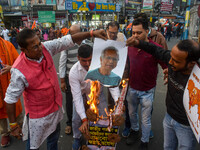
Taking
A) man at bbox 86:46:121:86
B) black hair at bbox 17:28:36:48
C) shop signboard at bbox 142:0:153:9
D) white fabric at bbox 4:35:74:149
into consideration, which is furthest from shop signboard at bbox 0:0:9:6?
man at bbox 86:46:121:86

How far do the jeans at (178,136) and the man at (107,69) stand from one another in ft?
2.63

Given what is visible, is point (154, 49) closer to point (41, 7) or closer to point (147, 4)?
point (147, 4)

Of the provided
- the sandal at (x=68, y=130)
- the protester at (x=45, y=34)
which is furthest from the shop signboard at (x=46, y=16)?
the sandal at (x=68, y=130)

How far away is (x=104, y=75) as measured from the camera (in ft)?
5.80

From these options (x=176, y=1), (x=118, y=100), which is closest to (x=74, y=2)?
(x=118, y=100)

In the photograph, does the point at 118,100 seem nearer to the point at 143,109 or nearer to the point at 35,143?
the point at 143,109

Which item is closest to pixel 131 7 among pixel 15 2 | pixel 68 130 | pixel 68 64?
pixel 15 2

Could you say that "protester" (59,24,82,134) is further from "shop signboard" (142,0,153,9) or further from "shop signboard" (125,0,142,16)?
"shop signboard" (125,0,142,16)

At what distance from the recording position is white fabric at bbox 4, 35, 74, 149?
165 cm

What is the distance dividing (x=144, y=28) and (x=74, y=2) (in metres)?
16.8

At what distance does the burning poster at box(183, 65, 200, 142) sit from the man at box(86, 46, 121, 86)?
669 millimetres

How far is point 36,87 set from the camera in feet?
5.76

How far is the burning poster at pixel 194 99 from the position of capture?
1298mm

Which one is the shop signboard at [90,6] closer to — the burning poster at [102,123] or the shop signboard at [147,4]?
the shop signboard at [147,4]
